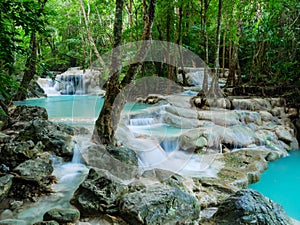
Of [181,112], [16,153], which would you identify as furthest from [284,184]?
[16,153]

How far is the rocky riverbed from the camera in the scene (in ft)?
9.89

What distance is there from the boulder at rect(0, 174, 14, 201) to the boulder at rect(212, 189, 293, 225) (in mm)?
2625

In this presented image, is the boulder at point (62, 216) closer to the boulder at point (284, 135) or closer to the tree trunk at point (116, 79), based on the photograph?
the tree trunk at point (116, 79)

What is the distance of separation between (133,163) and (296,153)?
5.42 metres

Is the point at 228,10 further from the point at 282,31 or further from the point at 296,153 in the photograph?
the point at 296,153

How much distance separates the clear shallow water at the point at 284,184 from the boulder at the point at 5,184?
4114 millimetres

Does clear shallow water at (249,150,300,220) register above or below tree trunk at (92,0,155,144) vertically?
below

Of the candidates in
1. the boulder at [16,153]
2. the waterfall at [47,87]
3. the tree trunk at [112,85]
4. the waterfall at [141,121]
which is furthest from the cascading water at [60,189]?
the waterfall at [47,87]

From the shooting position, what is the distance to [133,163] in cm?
430

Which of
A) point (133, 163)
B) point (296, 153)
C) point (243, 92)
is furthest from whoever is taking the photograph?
point (243, 92)

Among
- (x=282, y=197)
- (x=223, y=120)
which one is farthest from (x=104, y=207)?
(x=223, y=120)

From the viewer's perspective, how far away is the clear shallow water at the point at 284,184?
4539 millimetres

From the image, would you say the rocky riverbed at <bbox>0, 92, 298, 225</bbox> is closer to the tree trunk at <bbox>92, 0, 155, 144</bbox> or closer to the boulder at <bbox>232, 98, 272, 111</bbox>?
the tree trunk at <bbox>92, 0, 155, 144</bbox>

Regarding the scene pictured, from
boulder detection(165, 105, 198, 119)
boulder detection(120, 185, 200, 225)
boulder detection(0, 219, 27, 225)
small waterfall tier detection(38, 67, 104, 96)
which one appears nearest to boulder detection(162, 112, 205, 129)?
boulder detection(165, 105, 198, 119)
